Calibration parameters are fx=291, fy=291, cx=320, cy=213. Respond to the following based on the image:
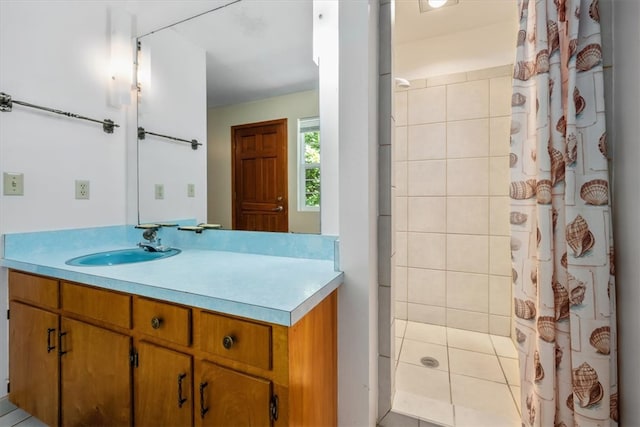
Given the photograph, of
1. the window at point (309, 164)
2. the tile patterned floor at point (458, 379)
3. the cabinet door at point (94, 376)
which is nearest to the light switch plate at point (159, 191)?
the cabinet door at point (94, 376)

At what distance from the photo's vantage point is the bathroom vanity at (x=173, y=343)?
2.75 ft

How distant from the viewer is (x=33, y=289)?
1.29 meters

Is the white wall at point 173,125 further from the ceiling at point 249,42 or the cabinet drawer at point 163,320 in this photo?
the cabinet drawer at point 163,320

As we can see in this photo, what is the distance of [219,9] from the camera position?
164 centimetres

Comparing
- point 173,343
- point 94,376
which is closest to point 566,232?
point 173,343

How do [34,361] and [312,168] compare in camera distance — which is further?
[312,168]

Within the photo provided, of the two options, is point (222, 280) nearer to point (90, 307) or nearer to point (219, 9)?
point (90, 307)

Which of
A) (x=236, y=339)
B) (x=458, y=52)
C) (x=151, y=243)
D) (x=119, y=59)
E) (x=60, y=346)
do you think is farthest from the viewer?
(x=458, y=52)

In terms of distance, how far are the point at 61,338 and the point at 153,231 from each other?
64 cm

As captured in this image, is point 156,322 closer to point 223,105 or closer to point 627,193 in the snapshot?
point 223,105

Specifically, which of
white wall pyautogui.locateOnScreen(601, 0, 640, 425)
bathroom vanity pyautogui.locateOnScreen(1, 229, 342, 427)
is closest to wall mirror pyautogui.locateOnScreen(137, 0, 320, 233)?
bathroom vanity pyautogui.locateOnScreen(1, 229, 342, 427)

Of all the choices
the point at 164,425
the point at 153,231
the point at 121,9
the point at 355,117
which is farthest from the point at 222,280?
the point at 121,9

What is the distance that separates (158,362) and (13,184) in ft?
3.94

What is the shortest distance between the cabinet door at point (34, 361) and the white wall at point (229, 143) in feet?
2.80
